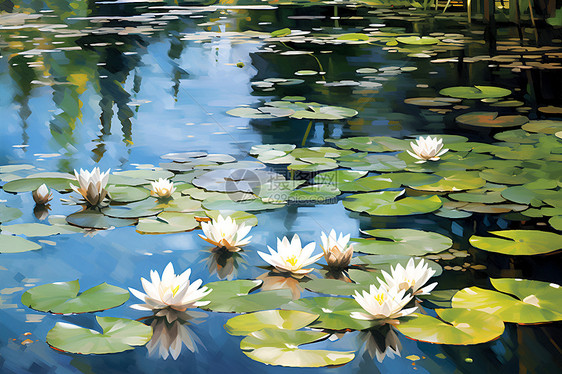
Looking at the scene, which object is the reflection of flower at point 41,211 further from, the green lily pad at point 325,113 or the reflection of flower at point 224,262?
the green lily pad at point 325,113

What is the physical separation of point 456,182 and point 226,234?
1.00m

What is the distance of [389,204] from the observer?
2.22 meters

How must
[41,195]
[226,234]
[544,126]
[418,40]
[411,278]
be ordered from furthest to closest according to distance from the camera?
1. [418,40]
2. [544,126]
3. [41,195]
4. [226,234]
5. [411,278]

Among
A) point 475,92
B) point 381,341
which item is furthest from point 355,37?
point 381,341

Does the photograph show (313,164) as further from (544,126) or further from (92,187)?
(544,126)

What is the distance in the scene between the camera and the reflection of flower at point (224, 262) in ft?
5.71

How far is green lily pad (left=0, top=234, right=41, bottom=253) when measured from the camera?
1.86 m

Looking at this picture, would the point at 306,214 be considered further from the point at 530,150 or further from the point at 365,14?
the point at 365,14

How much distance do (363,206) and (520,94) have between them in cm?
244

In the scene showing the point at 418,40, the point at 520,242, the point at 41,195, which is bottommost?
the point at 520,242

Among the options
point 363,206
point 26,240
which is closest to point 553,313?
point 363,206

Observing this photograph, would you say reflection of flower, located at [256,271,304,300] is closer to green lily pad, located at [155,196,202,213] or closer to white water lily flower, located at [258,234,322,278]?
white water lily flower, located at [258,234,322,278]

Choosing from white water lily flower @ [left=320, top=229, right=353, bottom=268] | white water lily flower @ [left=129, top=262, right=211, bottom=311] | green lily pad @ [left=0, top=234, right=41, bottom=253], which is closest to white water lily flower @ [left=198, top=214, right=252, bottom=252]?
white water lily flower @ [left=320, top=229, right=353, bottom=268]

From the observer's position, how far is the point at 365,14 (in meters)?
10.8
